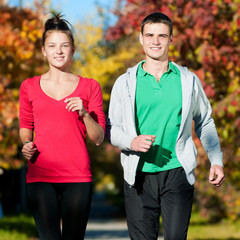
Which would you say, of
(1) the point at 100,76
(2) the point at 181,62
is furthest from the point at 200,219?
(2) the point at 181,62

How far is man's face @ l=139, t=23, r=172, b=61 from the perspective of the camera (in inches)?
181

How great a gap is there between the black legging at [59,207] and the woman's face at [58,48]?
914mm

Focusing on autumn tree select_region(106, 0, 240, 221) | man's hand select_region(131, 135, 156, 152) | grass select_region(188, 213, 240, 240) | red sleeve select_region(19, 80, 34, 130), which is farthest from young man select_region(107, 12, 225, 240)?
grass select_region(188, 213, 240, 240)

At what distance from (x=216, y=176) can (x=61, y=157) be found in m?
1.19

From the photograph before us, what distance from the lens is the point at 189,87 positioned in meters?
4.60

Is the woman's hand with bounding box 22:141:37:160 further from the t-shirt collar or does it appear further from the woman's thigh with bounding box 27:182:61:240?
the t-shirt collar

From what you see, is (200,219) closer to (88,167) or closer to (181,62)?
(181,62)

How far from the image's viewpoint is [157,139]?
179 inches

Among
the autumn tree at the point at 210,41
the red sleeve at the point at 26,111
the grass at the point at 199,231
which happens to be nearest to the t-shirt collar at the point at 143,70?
the red sleeve at the point at 26,111

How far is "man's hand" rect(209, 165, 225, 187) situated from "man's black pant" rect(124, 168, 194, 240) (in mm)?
177

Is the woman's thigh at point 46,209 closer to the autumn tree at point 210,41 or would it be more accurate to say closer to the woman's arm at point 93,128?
the woman's arm at point 93,128

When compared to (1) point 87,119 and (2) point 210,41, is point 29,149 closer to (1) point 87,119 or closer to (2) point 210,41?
(1) point 87,119

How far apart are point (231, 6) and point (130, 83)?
16.1 feet

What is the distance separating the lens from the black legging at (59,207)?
4.33 meters
